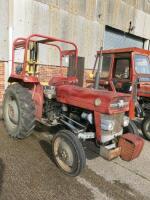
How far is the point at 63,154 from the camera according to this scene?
3158 millimetres

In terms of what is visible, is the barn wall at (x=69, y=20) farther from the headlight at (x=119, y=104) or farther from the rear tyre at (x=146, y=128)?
the headlight at (x=119, y=104)

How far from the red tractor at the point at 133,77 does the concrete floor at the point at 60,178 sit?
131 centimetres

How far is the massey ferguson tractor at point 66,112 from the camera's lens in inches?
121

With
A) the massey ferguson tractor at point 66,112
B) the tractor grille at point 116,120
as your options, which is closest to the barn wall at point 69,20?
the massey ferguson tractor at point 66,112

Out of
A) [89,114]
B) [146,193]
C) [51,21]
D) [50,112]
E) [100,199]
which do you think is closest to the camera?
[100,199]

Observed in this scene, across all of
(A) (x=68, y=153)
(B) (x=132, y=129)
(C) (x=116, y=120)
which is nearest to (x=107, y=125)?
(C) (x=116, y=120)

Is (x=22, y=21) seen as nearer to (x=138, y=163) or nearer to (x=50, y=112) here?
(x=50, y=112)

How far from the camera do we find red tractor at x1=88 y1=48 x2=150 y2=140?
503 centimetres

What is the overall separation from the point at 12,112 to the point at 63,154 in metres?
1.60

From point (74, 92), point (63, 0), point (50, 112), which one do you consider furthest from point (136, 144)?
point (63, 0)

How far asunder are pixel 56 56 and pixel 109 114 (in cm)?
506

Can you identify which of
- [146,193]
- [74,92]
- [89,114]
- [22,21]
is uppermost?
[22,21]

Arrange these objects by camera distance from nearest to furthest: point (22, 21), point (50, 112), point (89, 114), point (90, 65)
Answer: point (89, 114) < point (50, 112) < point (22, 21) < point (90, 65)

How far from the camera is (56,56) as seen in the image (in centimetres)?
773
